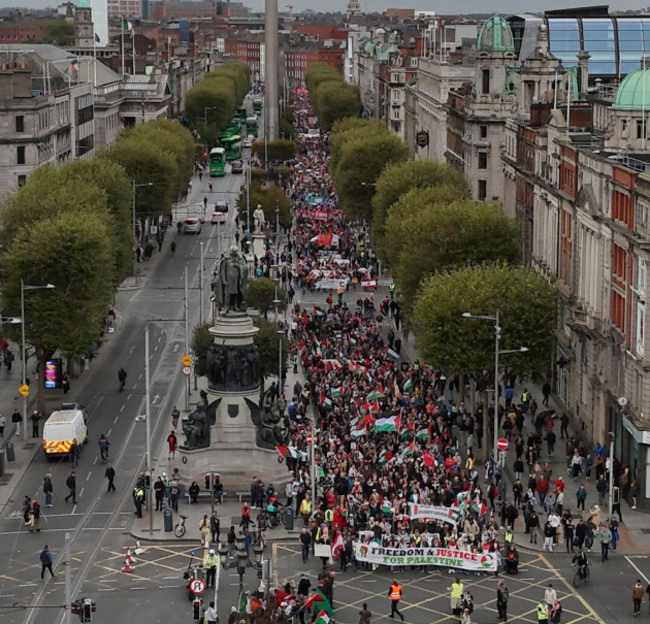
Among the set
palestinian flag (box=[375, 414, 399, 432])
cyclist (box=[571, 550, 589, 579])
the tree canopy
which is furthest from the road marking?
the tree canopy

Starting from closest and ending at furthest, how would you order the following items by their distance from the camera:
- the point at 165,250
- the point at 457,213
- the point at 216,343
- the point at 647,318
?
the point at 647,318 < the point at 216,343 < the point at 457,213 < the point at 165,250

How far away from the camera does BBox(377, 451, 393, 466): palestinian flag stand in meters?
80.2

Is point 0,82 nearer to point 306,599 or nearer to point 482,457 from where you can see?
point 482,457

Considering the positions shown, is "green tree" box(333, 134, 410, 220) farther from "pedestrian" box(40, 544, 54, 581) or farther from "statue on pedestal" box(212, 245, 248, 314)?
"pedestrian" box(40, 544, 54, 581)

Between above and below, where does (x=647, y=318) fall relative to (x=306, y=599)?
above

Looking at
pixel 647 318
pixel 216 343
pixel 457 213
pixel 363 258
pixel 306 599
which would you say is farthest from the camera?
pixel 363 258

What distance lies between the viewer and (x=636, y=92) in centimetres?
9188

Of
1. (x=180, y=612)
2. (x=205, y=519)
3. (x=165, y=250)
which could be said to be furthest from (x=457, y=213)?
(x=165, y=250)

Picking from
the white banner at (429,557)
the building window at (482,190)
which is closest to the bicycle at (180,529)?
the white banner at (429,557)

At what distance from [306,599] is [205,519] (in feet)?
39.5

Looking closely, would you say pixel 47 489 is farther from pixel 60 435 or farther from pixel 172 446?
pixel 172 446

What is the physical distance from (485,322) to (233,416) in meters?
14.5

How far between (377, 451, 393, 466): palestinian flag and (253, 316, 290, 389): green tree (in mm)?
17760

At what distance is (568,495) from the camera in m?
80.6
